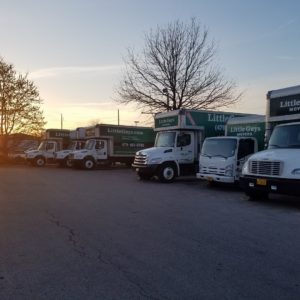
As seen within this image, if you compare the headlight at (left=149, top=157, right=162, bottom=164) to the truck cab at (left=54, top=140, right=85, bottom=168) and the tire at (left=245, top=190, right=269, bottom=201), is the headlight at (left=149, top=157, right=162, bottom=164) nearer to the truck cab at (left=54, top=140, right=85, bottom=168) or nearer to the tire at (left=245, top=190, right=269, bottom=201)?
the tire at (left=245, top=190, right=269, bottom=201)

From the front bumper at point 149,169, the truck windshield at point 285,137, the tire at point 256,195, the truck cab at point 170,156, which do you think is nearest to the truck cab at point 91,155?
the truck cab at point 170,156

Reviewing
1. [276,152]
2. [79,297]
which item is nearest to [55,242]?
[79,297]

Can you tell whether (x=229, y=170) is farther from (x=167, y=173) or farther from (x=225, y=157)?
(x=167, y=173)

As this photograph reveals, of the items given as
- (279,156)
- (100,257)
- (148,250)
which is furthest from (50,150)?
(100,257)

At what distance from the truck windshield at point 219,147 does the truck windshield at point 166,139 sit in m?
3.29

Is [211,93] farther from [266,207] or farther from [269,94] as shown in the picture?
[266,207]

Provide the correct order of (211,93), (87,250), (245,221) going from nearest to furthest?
(87,250)
(245,221)
(211,93)

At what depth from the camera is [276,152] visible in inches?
493

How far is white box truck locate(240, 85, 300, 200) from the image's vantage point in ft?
38.3

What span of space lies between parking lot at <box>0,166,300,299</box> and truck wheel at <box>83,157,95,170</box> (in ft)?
65.3

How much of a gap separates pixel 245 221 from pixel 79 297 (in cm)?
577

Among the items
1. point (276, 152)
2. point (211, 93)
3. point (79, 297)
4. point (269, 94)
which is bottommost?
point (79, 297)

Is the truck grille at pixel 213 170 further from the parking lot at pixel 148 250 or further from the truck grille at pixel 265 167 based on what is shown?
the parking lot at pixel 148 250

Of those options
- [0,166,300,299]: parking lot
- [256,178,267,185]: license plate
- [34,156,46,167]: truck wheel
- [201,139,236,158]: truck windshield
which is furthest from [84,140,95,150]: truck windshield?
[256,178,267,185]: license plate
